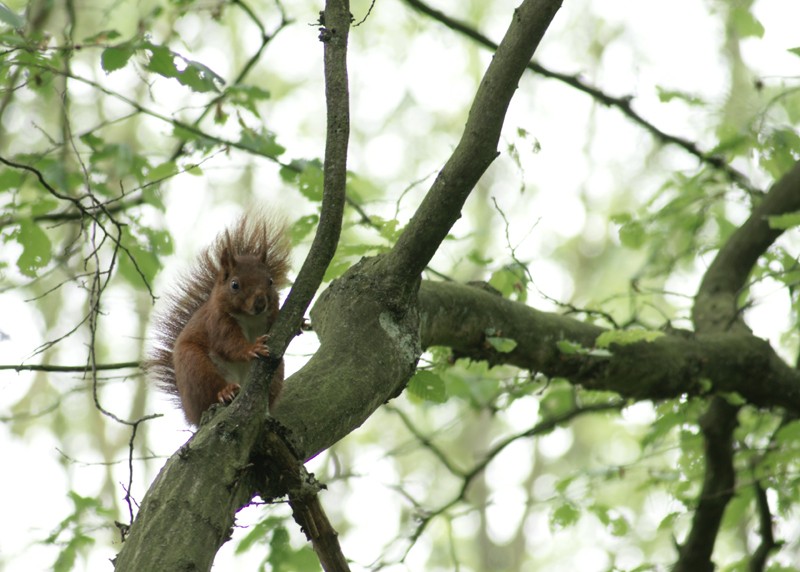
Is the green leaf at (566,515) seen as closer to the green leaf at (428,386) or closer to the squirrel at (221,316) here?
the green leaf at (428,386)

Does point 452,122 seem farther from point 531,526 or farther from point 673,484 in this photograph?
point 673,484

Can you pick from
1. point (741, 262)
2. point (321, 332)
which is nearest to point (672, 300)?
point (741, 262)

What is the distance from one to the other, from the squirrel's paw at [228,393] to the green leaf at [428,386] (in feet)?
1.98

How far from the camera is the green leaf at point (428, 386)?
2.85m

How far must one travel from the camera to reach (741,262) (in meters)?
4.01

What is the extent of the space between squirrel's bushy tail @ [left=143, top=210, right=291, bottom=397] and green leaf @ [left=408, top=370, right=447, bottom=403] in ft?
1.92

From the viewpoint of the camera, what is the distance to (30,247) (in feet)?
10.8

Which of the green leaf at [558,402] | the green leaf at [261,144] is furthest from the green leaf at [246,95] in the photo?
the green leaf at [558,402]

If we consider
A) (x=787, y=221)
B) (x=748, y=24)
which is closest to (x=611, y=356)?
(x=787, y=221)

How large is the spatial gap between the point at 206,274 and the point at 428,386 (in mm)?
984

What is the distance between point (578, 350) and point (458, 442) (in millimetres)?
10614

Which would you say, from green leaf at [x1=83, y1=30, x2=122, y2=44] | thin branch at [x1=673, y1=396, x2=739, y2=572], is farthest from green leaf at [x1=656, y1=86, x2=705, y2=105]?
green leaf at [x1=83, y1=30, x2=122, y2=44]

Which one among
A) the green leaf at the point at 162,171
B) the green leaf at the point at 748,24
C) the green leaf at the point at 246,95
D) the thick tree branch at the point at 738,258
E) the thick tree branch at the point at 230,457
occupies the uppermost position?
the green leaf at the point at 748,24

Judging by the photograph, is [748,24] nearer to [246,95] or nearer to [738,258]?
[738,258]
